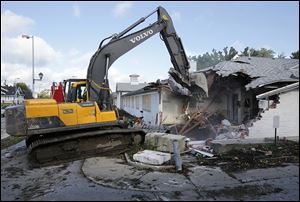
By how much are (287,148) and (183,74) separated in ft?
15.9

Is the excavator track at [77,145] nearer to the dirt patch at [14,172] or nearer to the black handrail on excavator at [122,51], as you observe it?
the dirt patch at [14,172]

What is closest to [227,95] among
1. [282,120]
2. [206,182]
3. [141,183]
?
[282,120]

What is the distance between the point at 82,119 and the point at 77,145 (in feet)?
2.64

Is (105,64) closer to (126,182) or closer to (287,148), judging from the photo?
(126,182)

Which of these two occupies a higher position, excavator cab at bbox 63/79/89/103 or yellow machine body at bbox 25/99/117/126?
excavator cab at bbox 63/79/89/103

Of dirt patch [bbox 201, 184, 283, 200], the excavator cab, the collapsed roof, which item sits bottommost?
dirt patch [bbox 201, 184, 283, 200]

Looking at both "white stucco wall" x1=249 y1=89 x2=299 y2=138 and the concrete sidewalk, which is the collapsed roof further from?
the concrete sidewalk

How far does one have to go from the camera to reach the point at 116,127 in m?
8.70

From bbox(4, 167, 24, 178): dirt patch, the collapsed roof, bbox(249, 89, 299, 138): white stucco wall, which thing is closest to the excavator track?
bbox(4, 167, 24, 178): dirt patch

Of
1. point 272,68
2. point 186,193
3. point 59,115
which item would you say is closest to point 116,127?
point 59,115

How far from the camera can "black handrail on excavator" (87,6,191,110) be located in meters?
8.64

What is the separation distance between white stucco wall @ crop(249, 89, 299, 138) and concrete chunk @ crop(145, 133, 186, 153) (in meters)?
3.60

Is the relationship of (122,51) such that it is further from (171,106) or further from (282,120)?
(171,106)

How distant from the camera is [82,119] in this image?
7.81 metres
